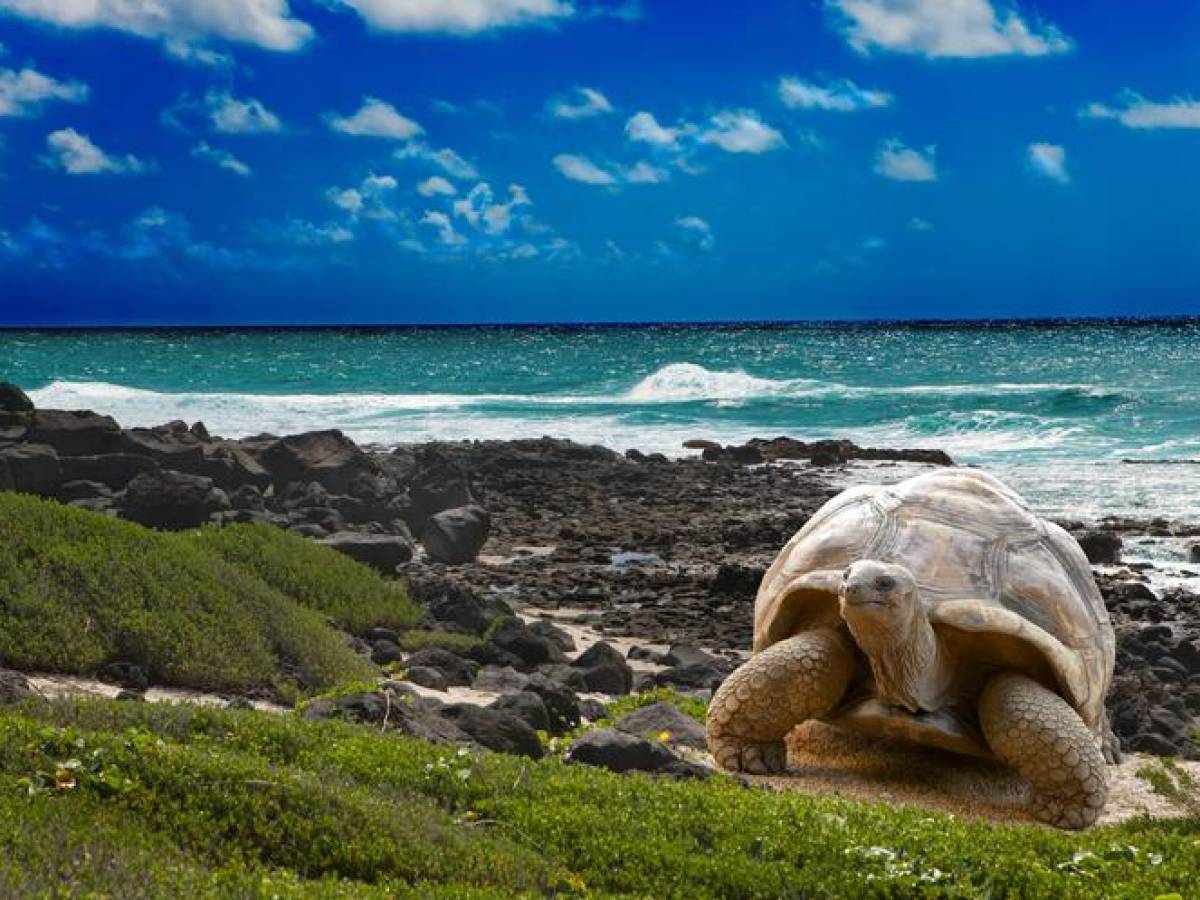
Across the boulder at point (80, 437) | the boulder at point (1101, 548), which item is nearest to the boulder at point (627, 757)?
the boulder at point (1101, 548)

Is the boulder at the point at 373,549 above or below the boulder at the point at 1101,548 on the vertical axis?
above

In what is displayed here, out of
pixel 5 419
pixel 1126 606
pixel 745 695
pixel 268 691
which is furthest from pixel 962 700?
pixel 5 419

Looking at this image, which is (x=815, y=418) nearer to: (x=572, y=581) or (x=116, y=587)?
(x=572, y=581)

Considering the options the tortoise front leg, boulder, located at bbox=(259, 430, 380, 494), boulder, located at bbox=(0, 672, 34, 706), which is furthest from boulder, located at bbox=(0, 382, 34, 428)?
the tortoise front leg

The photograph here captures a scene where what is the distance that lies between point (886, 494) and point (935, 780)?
1.79 m

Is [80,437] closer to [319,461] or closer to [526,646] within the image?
[319,461]

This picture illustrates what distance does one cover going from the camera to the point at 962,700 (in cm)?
890

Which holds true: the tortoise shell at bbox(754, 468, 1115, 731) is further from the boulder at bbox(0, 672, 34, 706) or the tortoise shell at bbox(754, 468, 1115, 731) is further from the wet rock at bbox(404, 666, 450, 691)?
the boulder at bbox(0, 672, 34, 706)

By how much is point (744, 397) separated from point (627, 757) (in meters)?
48.3

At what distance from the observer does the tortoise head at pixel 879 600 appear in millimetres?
8031

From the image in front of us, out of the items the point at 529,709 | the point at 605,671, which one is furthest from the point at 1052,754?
the point at 605,671

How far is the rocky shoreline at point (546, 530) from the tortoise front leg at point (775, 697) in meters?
1.69

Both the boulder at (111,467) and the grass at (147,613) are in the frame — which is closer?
the grass at (147,613)

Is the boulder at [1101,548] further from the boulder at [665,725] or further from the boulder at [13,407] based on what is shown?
the boulder at [13,407]
